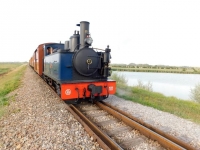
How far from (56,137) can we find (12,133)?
3.63 feet

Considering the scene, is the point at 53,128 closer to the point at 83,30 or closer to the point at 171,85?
the point at 83,30

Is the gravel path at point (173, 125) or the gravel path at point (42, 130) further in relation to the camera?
the gravel path at point (173, 125)

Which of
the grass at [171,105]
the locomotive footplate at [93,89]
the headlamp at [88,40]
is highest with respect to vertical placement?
the headlamp at [88,40]

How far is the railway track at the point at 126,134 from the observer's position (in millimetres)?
3371

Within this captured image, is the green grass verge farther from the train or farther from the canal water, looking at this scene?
the canal water

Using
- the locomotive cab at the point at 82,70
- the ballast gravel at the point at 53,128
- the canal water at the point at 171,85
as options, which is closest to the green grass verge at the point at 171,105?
the ballast gravel at the point at 53,128

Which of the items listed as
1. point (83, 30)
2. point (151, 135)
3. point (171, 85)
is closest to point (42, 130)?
point (151, 135)

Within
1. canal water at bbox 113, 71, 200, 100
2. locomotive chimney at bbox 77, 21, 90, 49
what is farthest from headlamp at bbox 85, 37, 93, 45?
canal water at bbox 113, 71, 200, 100

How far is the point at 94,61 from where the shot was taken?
6336 mm

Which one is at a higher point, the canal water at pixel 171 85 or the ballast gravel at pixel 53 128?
the ballast gravel at pixel 53 128

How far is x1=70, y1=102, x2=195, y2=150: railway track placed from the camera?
337cm

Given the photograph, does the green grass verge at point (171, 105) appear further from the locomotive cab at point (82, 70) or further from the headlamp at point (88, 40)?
the headlamp at point (88, 40)

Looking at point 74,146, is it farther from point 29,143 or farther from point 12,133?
point 12,133

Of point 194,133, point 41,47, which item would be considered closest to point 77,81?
point 194,133
